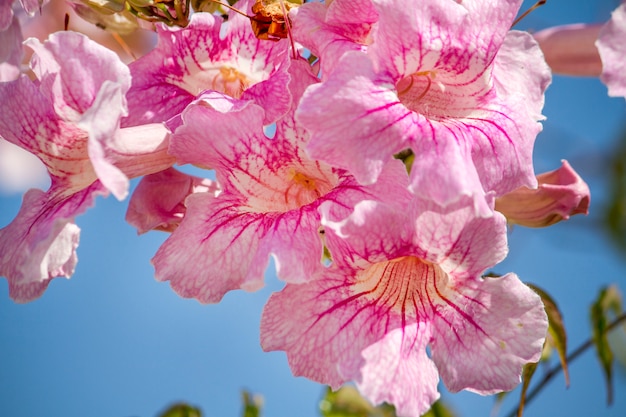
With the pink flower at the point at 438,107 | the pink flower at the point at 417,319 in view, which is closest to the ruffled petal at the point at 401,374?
the pink flower at the point at 417,319

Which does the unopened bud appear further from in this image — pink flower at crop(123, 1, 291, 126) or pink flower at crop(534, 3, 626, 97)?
pink flower at crop(534, 3, 626, 97)

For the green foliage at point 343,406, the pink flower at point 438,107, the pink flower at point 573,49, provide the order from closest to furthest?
1. the pink flower at point 438,107
2. the pink flower at point 573,49
3. the green foliage at point 343,406

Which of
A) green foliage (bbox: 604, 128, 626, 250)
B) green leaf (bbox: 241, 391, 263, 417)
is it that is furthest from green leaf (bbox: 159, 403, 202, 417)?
green foliage (bbox: 604, 128, 626, 250)

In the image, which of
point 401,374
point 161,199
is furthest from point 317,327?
point 161,199

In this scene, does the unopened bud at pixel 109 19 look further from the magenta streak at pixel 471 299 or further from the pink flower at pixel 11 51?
the magenta streak at pixel 471 299

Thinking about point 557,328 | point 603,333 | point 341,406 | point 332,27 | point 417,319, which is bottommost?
point 341,406

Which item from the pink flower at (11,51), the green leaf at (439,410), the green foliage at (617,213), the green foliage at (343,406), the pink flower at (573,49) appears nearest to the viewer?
the pink flower at (11,51)

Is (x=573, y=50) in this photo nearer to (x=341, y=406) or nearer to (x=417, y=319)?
(x=417, y=319)
